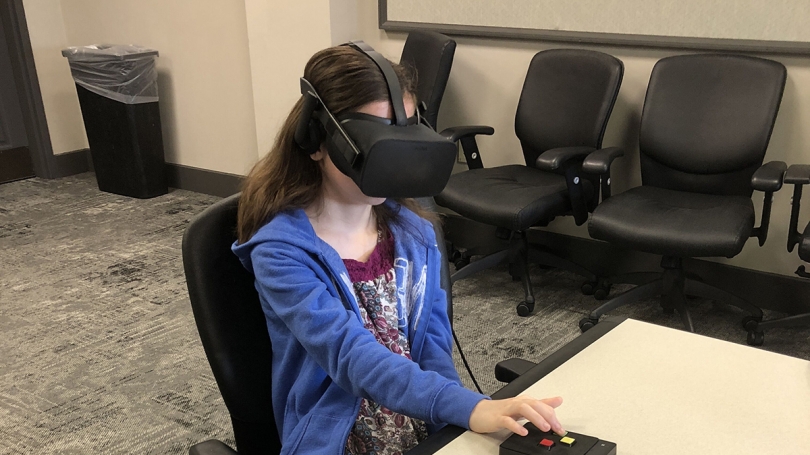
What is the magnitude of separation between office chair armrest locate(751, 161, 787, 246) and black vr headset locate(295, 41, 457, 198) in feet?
5.33

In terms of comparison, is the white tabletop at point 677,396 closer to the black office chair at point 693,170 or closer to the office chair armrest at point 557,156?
the black office chair at point 693,170

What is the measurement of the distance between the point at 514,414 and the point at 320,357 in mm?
292

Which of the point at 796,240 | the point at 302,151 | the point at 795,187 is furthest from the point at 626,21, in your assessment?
the point at 302,151

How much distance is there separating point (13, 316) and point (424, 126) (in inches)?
94.1

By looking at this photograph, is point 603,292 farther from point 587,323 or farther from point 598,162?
point 598,162

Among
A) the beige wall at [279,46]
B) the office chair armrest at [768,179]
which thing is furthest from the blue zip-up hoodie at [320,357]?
the beige wall at [279,46]

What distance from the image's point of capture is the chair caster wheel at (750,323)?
101 inches

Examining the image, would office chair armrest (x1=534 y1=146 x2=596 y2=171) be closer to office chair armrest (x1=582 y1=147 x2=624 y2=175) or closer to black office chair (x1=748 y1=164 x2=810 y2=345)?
office chair armrest (x1=582 y1=147 x2=624 y2=175)

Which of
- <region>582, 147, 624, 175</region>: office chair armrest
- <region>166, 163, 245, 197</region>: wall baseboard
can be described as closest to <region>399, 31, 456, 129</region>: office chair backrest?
<region>582, 147, 624, 175</region>: office chair armrest

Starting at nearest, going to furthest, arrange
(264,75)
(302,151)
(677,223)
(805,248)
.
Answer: (302,151)
(805,248)
(677,223)
(264,75)

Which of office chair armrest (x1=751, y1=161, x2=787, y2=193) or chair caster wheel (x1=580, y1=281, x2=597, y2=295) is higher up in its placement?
office chair armrest (x1=751, y1=161, x2=787, y2=193)

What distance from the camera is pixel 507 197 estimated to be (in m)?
2.68

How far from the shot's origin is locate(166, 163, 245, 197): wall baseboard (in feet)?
14.1

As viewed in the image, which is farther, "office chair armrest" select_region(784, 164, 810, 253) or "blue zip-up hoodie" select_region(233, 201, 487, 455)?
"office chair armrest" select_region(784, 164, 810, 253)
